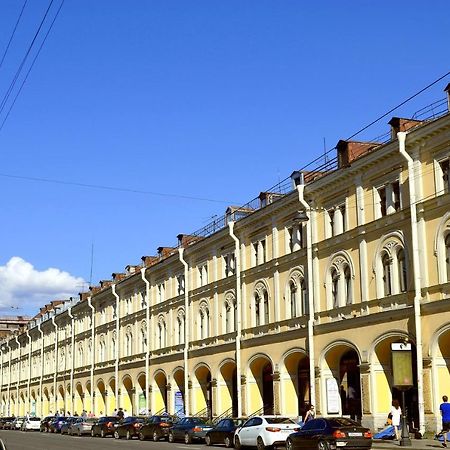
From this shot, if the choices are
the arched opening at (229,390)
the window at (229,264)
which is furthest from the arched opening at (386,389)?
the arched opening at (229,390)

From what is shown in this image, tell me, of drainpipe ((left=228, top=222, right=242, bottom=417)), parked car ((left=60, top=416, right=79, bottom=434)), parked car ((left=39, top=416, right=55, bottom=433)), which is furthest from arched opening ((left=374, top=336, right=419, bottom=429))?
parked car ((left=39, top=416, right=55, bottom=433))

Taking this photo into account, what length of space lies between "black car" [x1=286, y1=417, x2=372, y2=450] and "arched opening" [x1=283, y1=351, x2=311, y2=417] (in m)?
14.5

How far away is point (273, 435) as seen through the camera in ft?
102

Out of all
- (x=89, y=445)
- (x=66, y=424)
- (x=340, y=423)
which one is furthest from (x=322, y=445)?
(x=66, y=424)

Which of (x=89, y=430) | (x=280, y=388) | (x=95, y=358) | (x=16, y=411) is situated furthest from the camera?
(x=16, y=411)

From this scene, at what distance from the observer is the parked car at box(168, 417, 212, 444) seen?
40.2 metres

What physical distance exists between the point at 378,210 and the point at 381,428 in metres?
9.08

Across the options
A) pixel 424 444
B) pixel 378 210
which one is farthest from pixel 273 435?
pixel 378 210

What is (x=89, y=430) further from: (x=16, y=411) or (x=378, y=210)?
(x=16, y=411)

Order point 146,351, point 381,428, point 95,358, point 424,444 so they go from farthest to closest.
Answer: point 95,358 < point 146,351 < point 381,428 < point 424,444

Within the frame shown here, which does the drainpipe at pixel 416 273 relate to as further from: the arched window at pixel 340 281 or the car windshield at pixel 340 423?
the car windshield at pixel 340 423

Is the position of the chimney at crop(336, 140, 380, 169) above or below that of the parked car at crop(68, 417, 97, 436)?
above

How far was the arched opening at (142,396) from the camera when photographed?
194 ft

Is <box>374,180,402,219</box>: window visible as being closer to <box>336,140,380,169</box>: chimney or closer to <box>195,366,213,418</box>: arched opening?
<box>336,140,380,169</box>: chimney
